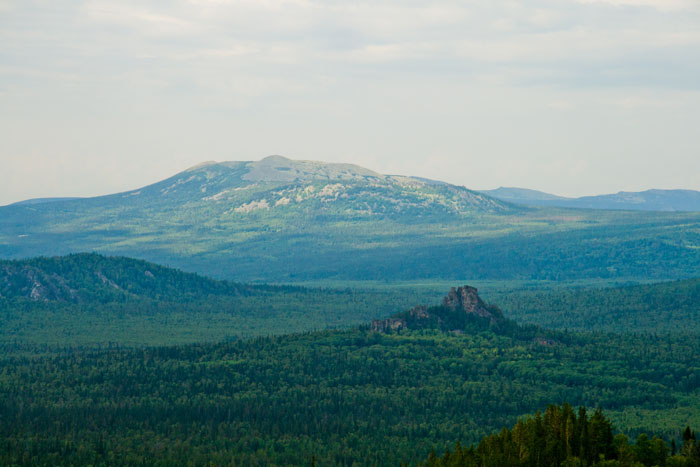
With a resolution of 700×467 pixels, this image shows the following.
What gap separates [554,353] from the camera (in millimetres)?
174250

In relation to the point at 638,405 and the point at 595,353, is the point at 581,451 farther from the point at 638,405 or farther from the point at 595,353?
the point at 595,353

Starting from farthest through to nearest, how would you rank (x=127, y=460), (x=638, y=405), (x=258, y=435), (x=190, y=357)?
(x=190, y=357), (x=638, y=405), (x=258, y=435), (x=127, y=460)

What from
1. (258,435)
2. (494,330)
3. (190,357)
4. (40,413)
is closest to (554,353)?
(494,330)

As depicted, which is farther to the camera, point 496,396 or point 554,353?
point 554,353

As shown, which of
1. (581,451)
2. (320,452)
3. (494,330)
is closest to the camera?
(581,451)

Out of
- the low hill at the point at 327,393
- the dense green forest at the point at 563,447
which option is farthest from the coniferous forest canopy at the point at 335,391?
the dense green forest at the point at 563,447

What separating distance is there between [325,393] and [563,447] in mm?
60924

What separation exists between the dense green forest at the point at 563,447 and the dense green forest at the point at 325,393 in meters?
22.7

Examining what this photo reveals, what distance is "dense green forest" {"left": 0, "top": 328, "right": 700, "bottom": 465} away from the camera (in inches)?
4481

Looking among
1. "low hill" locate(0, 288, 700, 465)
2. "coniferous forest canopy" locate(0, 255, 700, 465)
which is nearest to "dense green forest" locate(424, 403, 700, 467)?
"coniferous forest canopy" locate(0, 255, 700, 465)

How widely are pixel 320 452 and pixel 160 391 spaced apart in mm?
37452

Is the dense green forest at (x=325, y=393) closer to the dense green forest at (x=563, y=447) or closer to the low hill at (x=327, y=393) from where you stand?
the low hill at (x=327, y=393)

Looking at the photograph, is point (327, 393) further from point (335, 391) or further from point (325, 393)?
point (335, 391)

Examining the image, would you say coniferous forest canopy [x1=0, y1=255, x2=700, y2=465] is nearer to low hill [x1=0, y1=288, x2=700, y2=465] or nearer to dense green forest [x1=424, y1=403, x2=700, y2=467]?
low hill [x1=0, y1=288, x2=700, y2=465]
